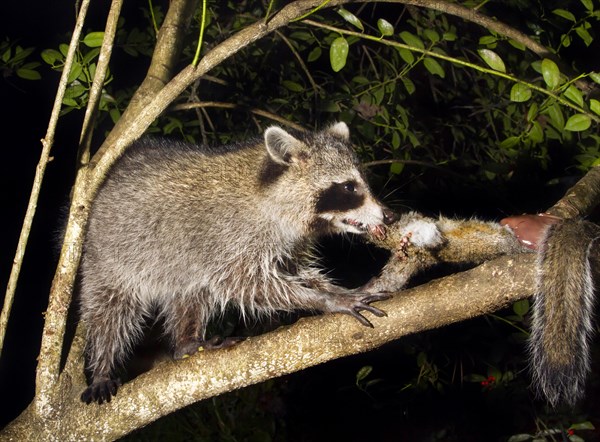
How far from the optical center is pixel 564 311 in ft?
6.58

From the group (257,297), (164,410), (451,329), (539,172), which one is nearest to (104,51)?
(164,410)

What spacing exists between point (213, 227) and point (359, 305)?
94 centimetres

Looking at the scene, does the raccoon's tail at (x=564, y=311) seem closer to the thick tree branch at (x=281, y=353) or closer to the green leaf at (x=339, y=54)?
the thick tree branch at (x=281, y=353)

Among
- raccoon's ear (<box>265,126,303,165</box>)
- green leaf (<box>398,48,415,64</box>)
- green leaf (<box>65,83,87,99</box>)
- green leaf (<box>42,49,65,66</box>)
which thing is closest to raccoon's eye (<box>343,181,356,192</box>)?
raccoon's ear (<box>265,126,303,165</box>)

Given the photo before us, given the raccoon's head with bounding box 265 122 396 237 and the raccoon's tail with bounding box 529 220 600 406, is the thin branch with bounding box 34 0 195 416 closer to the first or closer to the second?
the raccoon's head with bounding box 265 122 396 237

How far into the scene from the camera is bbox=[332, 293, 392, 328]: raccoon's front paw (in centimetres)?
201

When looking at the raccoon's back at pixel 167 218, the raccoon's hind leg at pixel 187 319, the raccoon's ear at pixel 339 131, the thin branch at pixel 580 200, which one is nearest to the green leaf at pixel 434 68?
the raccoon's ear at pixel 339 131

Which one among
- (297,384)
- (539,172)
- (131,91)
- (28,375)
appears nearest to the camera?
(131,91)

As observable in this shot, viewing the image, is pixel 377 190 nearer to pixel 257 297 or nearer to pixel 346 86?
pixel 346 86

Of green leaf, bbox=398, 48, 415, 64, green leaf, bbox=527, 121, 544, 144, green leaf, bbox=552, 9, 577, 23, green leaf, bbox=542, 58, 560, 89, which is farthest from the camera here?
green leaf, bbox=527, 121, 544, 144

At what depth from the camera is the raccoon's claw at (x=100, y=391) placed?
2.28 metres

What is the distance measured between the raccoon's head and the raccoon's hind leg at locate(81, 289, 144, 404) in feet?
2.59

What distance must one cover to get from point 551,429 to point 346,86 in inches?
92.8

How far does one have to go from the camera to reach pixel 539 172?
4090 millimetres
